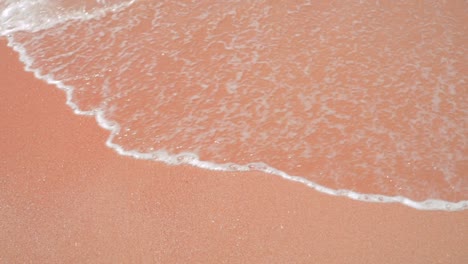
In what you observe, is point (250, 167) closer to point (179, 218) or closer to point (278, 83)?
point (179, 218)

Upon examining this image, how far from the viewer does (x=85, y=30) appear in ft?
17.0

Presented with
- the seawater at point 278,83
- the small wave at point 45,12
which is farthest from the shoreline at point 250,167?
the small wave at point 45,12

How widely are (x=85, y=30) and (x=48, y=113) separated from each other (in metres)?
1.38

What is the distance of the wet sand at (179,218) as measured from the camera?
314 centimetres

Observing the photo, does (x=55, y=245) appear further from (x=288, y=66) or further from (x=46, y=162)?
(x=288, y=66)

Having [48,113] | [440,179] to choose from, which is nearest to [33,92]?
[48,113]

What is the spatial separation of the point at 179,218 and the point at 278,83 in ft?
5.25

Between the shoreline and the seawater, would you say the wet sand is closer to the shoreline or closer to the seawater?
the shoreline

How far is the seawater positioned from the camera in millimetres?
3725

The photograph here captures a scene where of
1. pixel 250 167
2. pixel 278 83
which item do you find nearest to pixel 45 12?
pixel 278 83

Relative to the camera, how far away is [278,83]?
439 cm

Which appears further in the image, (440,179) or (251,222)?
(440,179)

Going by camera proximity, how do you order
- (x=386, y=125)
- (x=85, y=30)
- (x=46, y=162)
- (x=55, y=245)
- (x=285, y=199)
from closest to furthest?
(x=55, y=245) < (x=285, y=199) < (x=46, y=162) < (x=386, y=125) < (x=85, y=30)

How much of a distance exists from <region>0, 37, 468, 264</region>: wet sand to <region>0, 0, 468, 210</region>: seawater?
17 centimetres
